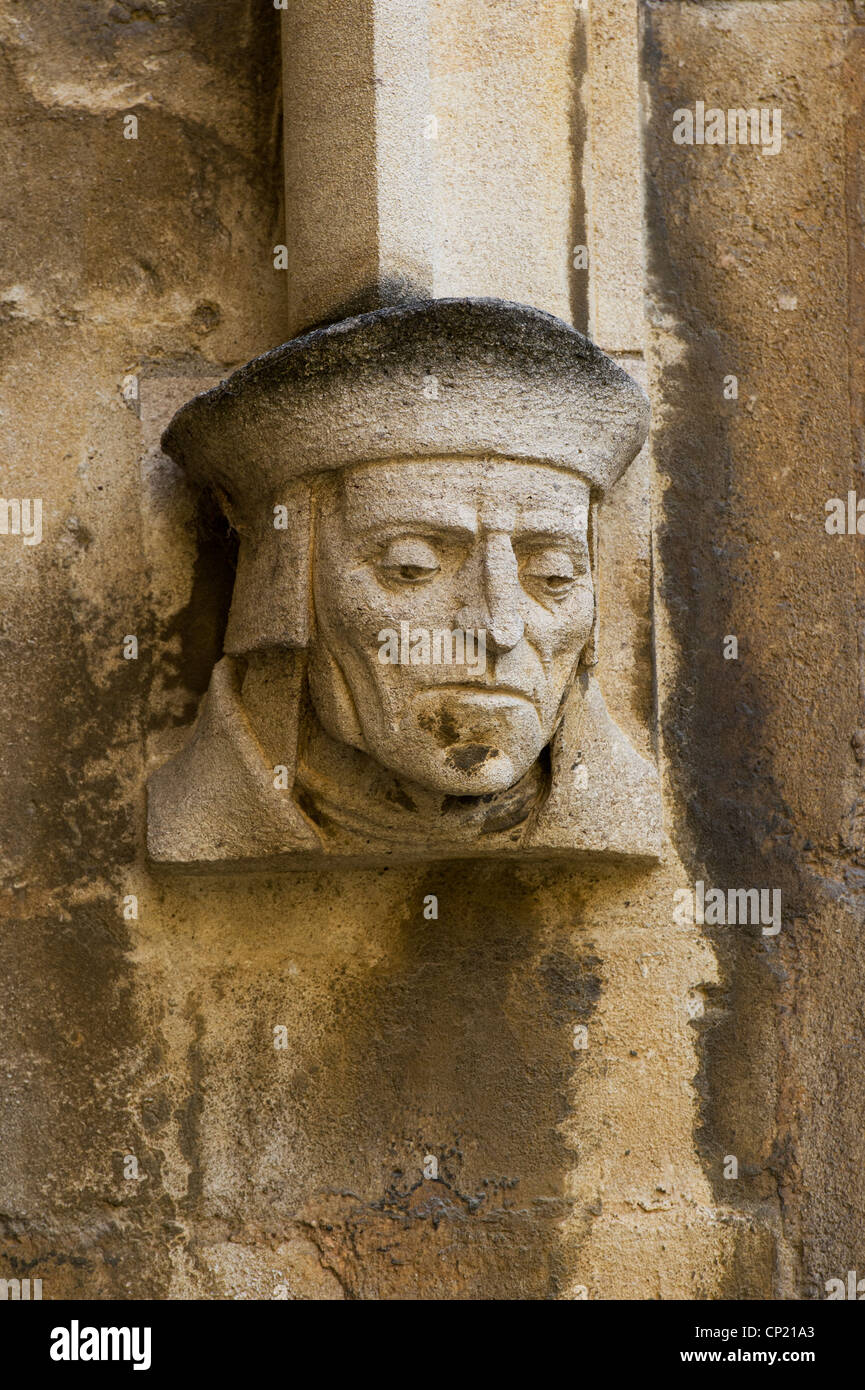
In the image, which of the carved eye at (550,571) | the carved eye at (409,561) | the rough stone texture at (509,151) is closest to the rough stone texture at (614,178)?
the rough stone texture at (509,151)

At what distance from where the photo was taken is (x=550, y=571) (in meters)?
2.81

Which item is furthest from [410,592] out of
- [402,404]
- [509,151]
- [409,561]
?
[509,151]

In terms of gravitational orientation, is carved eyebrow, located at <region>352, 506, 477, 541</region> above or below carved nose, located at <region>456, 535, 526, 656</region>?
above

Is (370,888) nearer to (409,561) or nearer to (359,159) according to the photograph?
(409,561)

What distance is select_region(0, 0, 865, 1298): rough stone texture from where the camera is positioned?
2996 mm

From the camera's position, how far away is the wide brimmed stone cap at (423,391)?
9.02 ft

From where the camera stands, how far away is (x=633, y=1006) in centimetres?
309

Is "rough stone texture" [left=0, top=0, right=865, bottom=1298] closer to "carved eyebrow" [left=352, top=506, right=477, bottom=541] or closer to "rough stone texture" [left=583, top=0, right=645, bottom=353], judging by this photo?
"rough stone texture" [left=583, top=0, right=645, bottom=353]

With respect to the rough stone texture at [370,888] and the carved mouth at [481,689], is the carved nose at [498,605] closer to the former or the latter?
the carved mouth at [481,689]

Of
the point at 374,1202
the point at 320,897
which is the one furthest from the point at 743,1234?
the point at 320,897

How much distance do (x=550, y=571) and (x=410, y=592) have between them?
0.75ft

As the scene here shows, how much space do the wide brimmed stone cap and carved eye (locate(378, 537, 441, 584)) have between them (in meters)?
0.14

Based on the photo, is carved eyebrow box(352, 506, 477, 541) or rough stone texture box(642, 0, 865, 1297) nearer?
carved eyebrow box(352, 506, 477, 541)

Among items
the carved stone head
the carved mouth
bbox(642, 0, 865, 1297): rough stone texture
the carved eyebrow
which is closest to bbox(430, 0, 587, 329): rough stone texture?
bbox(642, 0, 865, 1297): rough stone texture
